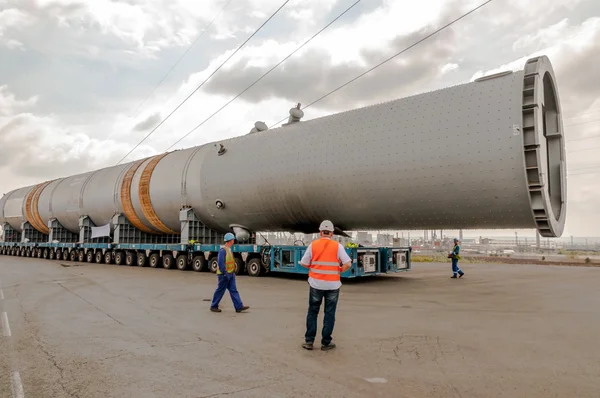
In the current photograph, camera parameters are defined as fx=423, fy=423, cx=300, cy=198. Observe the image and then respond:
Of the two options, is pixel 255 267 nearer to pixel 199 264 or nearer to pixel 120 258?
pixel 199 264

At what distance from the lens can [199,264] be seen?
1695cm

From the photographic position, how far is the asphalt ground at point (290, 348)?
398 cm

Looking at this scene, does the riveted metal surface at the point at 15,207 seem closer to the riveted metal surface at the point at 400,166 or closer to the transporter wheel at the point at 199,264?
the transporter wheel at the point at 199,264

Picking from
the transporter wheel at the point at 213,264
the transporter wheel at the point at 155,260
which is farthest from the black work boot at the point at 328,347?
the transporter wheel at the point at 155,260

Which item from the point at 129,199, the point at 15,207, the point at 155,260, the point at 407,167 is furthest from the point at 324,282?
the point at 15,207

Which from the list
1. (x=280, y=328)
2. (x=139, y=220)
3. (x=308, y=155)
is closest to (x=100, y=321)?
(x=280, y=328)

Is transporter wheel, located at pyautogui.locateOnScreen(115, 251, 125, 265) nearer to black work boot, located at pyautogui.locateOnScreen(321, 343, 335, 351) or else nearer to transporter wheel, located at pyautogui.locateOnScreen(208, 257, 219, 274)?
transporter wheel, located at pyautogui.locateOnScreen(208, 257, 219, 274)

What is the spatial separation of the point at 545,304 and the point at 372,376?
22.3 ft

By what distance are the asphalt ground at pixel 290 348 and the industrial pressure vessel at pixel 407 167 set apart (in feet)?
7.54

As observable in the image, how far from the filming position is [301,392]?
381cm

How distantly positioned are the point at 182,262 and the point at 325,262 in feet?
43.9

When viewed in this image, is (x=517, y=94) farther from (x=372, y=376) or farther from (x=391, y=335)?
(x=372, y=376)

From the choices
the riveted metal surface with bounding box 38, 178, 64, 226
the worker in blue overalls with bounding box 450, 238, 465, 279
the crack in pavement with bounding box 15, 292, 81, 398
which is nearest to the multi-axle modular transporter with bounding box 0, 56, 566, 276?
the worker in blue overalls with bounding box 450, 238, 465, 279

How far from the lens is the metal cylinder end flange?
8766 millimetres
